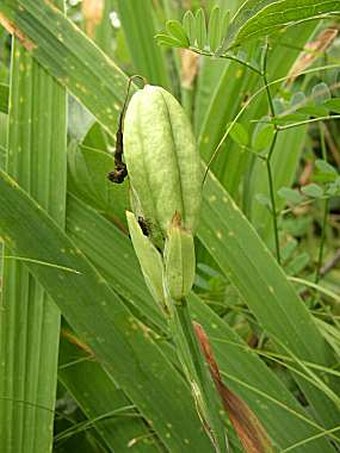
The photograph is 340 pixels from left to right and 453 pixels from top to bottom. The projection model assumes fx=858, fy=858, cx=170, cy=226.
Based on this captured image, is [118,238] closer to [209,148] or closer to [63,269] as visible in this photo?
[63,269]

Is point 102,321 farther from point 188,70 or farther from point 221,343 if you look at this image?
point 188,70

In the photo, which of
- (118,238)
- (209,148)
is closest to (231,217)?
(118,238)

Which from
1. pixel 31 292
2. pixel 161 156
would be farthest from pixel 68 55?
pixel 161 156

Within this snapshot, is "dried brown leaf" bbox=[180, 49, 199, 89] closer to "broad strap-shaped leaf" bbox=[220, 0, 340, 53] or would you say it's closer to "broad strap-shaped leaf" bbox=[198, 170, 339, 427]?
"broad strap-shaped leaf" bbox=[198, 170, 339, 427]

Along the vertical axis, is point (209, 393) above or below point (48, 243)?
below

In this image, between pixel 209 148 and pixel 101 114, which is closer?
pixel 101 114

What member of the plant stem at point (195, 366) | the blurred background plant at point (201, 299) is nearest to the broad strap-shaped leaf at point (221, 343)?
the blurred background plant at point (201, 299)
